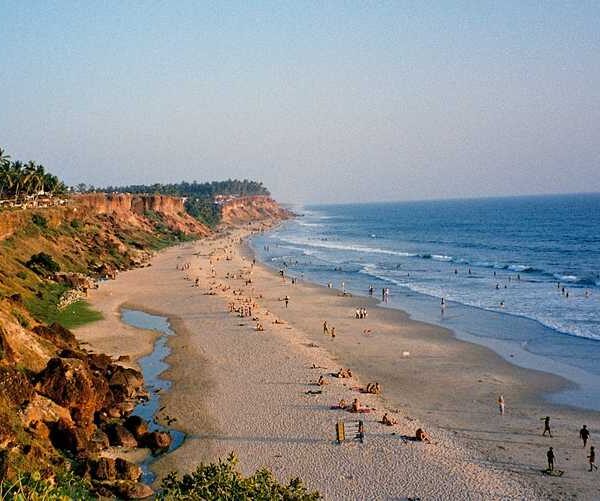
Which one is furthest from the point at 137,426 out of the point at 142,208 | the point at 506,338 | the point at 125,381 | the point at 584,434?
the point at 142,208

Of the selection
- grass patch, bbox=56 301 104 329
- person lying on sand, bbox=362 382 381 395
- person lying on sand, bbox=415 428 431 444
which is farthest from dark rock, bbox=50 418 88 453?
grass patch, bbox=56 301 104 329

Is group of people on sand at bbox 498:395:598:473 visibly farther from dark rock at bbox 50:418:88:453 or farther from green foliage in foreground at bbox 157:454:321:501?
dark rock at bbox 50:418:88:453

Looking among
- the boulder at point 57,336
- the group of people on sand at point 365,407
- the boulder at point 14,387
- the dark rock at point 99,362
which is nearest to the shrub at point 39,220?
the boulder at point 57,336

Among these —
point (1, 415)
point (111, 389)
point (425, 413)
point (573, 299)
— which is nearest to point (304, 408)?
point (425, 413)

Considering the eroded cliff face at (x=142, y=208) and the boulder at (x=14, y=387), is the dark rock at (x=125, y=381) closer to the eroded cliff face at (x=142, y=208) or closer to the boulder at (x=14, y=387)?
the boulder at (x=14, y=387)

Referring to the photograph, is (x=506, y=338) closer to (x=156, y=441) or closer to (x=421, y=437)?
(x=421, y=437)
